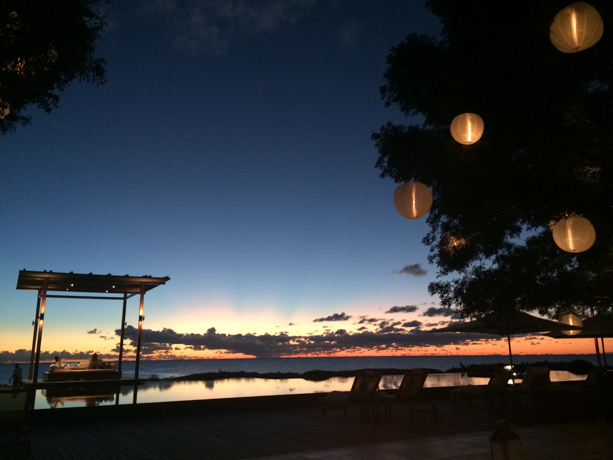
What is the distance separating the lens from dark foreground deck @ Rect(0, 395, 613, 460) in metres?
4.88

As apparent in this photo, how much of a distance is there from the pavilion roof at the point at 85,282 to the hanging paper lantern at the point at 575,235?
10766mm

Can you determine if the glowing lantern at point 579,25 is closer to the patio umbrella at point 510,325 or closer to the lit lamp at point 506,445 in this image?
the lit lamp at point 506,445

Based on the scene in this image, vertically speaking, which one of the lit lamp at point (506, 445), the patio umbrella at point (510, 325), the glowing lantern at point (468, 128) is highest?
the glowing lantern at point (468, 128)

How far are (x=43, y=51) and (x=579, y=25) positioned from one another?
536 cm

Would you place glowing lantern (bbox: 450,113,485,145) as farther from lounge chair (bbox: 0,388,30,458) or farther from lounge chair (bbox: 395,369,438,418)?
lounge chair (bbox: 0,388,30,458)

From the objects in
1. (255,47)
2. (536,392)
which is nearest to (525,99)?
(536,392)

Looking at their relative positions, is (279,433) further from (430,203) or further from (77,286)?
(77,286)

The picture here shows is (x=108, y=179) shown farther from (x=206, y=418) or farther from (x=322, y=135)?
(x=206, y=418)

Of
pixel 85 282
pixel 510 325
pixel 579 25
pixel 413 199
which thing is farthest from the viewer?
pixel 85 282

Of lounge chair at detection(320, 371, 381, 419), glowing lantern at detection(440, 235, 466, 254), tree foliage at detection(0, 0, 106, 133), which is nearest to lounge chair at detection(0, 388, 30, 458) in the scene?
tree foliage at detection(0, 0, 106, 133)

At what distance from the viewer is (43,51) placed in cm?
490

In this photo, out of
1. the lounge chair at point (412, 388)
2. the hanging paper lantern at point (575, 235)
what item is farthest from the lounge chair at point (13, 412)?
the hanging paper lantern at point (575, 235)

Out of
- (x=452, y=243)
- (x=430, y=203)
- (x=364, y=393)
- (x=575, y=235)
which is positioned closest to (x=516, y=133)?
(x=575, y=235)

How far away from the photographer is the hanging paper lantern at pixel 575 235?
4.82 metres
